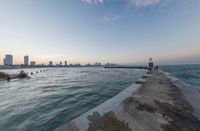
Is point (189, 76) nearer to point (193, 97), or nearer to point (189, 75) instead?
point (189, 75)

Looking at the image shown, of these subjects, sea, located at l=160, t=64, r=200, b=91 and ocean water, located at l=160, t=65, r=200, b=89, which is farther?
ocean water, located at l=160, t=65, r=200, b=89

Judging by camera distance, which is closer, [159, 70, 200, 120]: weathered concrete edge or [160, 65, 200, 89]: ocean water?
[159, 70, 200, 120]: weathered concrete edge

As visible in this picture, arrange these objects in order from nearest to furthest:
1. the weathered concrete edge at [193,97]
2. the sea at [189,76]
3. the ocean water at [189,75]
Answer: the weathered concrete edge at [193,97], the sea at [189,76], the ocean water at [189,75]

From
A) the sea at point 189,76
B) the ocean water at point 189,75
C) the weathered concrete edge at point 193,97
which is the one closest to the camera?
the weathered concrete edge at point 193,97

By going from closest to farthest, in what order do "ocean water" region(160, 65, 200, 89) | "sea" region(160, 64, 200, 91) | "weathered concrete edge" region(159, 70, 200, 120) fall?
1. "weathered concrete edge" region(159, 70, 200, 120)
2. "sea" region(160, 64, 200, 91)
3. "ocean water" region(160, 65, 200, 89)

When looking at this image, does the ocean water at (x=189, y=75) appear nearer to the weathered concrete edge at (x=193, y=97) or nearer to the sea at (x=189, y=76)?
the sea at (x=189, y=76)

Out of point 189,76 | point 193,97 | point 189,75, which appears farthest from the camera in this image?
point 189,75

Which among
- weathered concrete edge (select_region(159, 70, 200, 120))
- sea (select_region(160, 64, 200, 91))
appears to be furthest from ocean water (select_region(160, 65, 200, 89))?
weathered concrete edge (select_region(159, 70, 200, 120))

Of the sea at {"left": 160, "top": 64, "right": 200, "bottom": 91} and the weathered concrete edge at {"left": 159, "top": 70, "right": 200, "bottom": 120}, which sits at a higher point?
the weathered concrete edge at {"left": 159, "top": 70, "right": 200, "bottom": 120}

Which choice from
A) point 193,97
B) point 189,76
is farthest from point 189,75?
point 193,97

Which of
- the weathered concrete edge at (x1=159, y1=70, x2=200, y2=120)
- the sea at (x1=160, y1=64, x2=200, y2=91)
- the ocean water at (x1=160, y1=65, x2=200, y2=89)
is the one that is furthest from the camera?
the ocean water at (x1=160, y1=65, x2=200, y2=89)

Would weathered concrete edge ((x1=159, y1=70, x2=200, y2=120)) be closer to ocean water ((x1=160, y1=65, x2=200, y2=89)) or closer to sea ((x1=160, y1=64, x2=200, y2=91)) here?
sea ((x1=160, y1=64, x2=200, y2=91))

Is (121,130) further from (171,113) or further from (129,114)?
(171,113)

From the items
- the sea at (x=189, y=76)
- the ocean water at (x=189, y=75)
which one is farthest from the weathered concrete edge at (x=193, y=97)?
the ocean water at (x=189, y=75)
